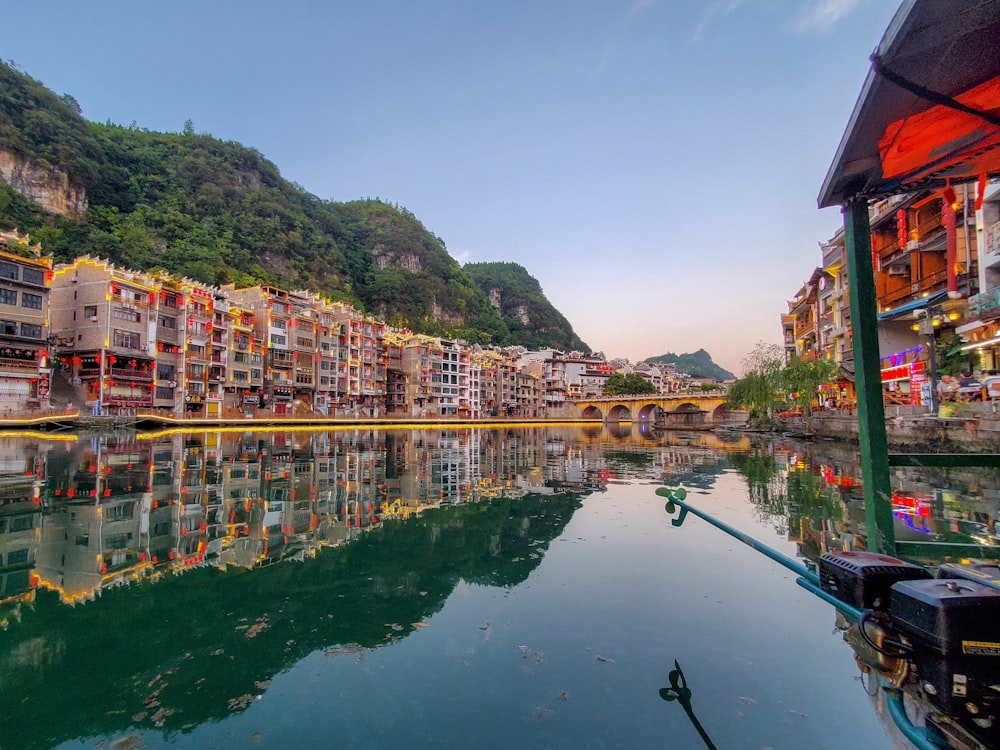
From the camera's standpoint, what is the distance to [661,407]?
9719cm

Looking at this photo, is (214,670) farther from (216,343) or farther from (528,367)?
(528,367)

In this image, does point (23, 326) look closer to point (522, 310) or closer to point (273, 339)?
point (273, 339)

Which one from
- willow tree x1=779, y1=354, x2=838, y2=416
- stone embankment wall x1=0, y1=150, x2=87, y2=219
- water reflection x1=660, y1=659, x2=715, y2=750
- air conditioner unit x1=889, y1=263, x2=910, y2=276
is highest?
stone embankment wall x1=0, y1=150, x2=87, y2=219

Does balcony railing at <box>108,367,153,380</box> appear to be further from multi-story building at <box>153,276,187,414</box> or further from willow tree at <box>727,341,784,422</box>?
willow tree at <box>727,341,784,422</box>

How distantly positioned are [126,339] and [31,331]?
6.74m

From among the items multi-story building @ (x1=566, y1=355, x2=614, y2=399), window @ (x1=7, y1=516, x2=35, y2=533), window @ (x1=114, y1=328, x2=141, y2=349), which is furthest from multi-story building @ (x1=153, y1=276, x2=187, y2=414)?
multi-story building @ (x1=566, y1=355, x2=614, y2=399)

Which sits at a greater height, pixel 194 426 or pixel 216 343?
pixel 216 343

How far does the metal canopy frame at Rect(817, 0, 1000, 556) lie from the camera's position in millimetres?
2832

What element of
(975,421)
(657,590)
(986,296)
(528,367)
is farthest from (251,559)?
(528,367)

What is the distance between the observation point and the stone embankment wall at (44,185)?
64.1m

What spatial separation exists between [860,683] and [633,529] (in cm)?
573

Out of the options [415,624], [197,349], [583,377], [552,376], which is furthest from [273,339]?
[583,377]

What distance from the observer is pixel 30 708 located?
12.8 feet

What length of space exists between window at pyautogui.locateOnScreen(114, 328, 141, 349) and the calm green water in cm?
4048
